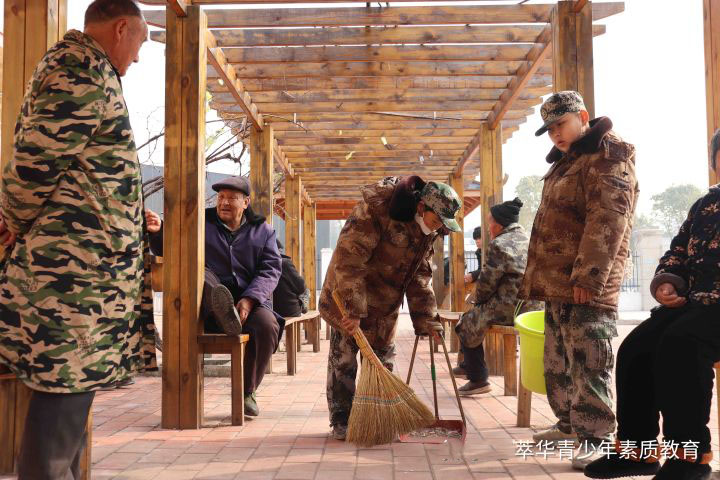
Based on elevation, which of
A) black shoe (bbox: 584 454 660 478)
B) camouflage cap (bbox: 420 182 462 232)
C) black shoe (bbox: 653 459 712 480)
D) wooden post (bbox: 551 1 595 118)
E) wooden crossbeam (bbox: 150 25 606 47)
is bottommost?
black shoe (bbox: 584 454 660 478)

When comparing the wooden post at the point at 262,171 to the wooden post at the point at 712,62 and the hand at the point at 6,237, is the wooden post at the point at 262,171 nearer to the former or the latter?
the wooden post at the point at 712,62

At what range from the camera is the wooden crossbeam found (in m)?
6.19

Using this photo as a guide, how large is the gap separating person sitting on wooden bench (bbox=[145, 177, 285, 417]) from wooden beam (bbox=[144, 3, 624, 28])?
4.23ft

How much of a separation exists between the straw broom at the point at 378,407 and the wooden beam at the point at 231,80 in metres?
2.76

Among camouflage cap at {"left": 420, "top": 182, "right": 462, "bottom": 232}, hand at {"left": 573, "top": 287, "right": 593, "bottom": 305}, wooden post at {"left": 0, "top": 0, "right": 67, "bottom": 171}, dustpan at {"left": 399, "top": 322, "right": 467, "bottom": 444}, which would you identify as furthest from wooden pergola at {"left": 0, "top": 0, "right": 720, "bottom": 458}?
dustpan at {"left": 399, "top": 322, "right": 467, "bottom": 444}

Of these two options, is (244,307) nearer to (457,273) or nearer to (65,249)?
(65,249)

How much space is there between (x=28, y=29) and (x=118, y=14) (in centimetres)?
116

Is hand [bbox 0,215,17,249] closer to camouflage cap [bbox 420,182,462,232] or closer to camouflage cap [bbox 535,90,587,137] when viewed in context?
camouflage cap [bbox 420,182,462,232]

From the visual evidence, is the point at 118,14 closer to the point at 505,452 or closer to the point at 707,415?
the point at 707,415

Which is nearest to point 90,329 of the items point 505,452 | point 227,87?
point 505,452

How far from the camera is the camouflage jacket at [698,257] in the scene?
9.89ft

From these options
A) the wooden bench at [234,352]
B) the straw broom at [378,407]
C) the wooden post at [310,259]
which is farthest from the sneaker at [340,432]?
the wooden post at [310,259]

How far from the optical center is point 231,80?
678cm

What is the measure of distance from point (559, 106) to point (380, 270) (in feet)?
4.88
